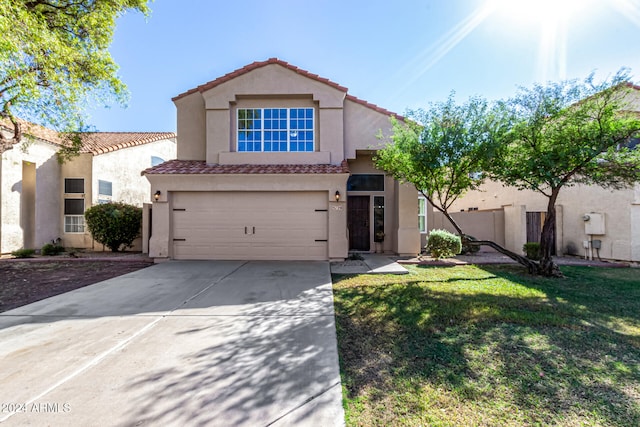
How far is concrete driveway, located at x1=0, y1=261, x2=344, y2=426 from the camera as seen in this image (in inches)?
102

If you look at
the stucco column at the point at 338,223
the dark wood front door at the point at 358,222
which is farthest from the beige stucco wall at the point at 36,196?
the dark wood front door at the point at 358,222

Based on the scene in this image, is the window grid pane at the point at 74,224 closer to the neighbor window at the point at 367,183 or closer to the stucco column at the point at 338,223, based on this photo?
the stucco column at the point at 338,223

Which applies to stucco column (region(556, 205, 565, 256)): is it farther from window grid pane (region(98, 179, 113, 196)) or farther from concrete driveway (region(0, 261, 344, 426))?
window grid pane (region(98, 179, 113, 196))

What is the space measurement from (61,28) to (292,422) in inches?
544

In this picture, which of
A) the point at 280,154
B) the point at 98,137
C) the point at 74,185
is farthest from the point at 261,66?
the point at 98,137

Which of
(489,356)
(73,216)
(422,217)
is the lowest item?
(489,356)

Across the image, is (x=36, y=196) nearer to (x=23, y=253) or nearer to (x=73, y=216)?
(x=73, y=216)

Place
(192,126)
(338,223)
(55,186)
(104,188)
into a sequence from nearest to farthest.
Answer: (338,223)
(192,126)
(55,186)
(104,188)

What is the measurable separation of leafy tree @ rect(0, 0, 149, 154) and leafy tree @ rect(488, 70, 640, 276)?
1275 centimetres

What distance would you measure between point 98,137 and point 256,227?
15.2m

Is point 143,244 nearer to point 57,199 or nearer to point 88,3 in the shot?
point 57,199

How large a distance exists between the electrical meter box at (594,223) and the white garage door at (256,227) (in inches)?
402

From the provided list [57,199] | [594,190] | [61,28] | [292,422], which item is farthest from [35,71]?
[594,190]

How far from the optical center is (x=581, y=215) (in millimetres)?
11430
